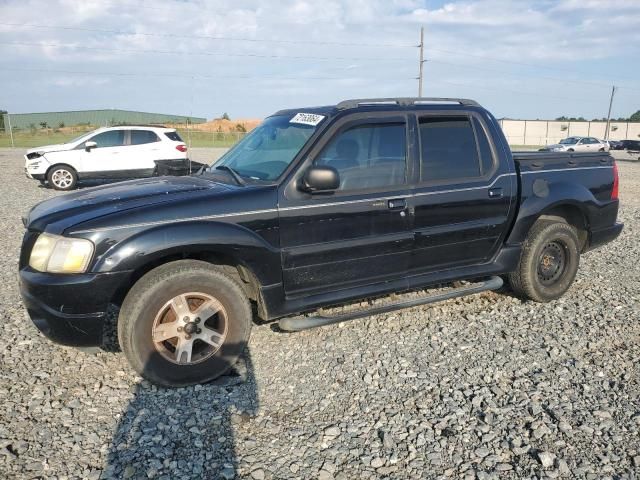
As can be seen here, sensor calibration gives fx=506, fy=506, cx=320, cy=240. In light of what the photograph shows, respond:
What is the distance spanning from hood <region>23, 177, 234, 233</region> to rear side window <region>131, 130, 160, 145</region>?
11213 mm

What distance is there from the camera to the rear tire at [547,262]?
193 inches

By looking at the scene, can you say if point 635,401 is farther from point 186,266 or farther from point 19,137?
point 19,137

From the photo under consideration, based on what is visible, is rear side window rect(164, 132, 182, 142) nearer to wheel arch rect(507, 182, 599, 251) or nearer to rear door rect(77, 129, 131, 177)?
rear door rect(77, 129, 131, 177)

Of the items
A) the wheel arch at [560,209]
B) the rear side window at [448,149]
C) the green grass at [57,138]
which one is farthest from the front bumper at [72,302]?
the green grass at [57,138]

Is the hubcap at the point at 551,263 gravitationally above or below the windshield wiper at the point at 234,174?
below

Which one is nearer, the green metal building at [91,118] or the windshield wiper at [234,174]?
the windshield wiper at [234,174]

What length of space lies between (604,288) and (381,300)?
2639 millimetres

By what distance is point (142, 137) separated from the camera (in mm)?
14664

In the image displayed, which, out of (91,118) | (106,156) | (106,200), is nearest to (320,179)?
(106,200)

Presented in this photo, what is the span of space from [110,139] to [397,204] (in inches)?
494

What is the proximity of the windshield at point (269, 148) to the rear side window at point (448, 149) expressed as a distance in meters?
0.96

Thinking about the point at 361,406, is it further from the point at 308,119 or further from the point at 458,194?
the point at 308,119

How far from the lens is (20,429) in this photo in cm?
300

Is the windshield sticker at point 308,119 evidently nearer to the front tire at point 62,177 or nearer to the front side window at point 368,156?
the front side window at point 368,156
